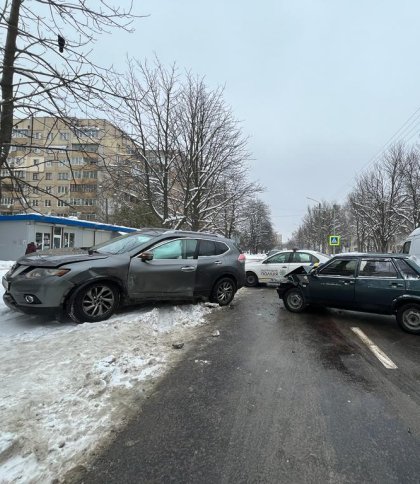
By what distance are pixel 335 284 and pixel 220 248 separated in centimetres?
297

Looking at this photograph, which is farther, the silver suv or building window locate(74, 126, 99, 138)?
building window locate(74, 126, 99, 138)

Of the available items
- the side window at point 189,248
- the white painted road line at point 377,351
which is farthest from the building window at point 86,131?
the white painted road line at point 377,351

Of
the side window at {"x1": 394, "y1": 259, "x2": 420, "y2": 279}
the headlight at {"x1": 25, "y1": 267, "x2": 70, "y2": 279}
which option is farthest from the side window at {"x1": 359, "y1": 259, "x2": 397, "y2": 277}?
the headlight at {"x1": 25, "y1": 267, "x2": 70, "y2": 279}

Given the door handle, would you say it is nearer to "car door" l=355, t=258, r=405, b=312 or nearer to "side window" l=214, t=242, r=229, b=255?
"side window" l=214, t=242, r=229, b=255

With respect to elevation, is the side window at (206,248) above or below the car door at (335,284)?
above

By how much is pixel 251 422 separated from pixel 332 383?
4.92 feet

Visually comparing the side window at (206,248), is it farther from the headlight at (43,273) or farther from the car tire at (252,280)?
the car tire at (252,280)

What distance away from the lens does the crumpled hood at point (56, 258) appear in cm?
617

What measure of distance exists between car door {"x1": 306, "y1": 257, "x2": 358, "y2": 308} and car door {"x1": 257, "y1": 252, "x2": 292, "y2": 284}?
581 cm

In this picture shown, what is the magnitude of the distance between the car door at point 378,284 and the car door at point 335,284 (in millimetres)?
→ 175

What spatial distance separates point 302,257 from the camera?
14.3 metres

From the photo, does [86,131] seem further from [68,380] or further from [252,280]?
[252,280]

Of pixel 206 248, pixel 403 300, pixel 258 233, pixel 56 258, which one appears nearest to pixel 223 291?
pixel 206 248

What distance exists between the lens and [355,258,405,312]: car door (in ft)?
23.9
